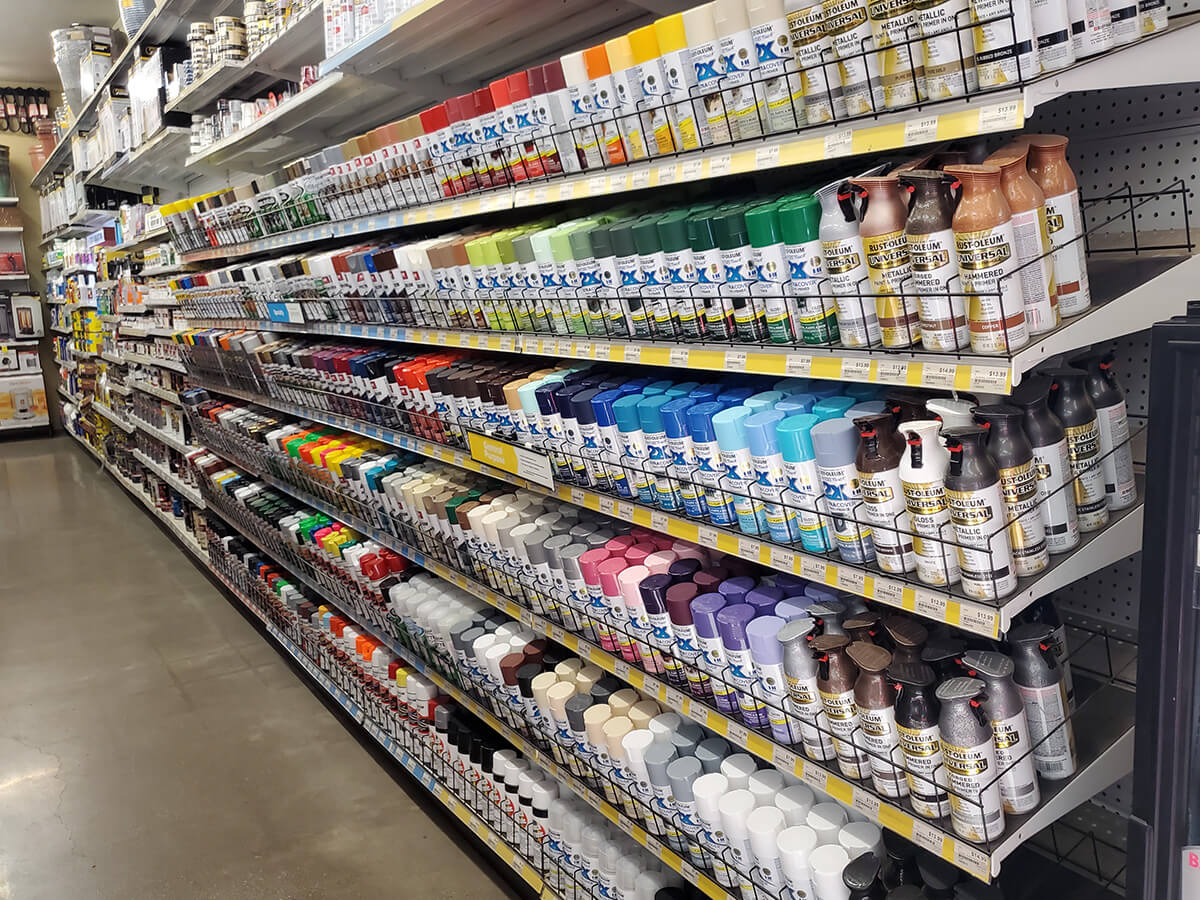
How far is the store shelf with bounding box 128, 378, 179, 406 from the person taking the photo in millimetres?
5820

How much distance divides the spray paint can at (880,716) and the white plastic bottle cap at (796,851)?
236 mm

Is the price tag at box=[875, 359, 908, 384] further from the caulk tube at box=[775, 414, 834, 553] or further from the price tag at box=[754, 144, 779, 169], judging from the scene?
the price tag at box=[754, 144, 779, 169]

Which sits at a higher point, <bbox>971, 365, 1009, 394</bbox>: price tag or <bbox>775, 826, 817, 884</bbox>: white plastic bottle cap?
<bbox>971, 365, 1009, 394</bbox>: price tag

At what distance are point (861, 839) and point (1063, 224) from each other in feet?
3.56

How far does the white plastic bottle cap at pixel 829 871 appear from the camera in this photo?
58.8 inches

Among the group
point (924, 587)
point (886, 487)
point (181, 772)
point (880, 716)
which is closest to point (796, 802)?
point (880, 716)

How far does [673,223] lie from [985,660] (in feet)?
3.06

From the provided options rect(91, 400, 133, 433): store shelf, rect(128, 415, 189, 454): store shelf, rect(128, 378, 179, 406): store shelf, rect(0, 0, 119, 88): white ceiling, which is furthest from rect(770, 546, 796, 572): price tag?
rect(0, 0, 119, 88): white ceiling

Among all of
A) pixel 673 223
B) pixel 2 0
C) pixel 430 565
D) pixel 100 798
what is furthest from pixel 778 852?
pixel 2 0

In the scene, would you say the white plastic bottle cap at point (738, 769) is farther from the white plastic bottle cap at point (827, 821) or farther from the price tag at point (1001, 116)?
the price tag at point (1001, 116)

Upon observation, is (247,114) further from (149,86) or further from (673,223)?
(673,223)

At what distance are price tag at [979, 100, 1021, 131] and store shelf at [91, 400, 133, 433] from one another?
7.55 meters

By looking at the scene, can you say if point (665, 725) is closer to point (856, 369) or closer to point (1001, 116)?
point (856, 369)

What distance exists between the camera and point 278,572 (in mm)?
4410
